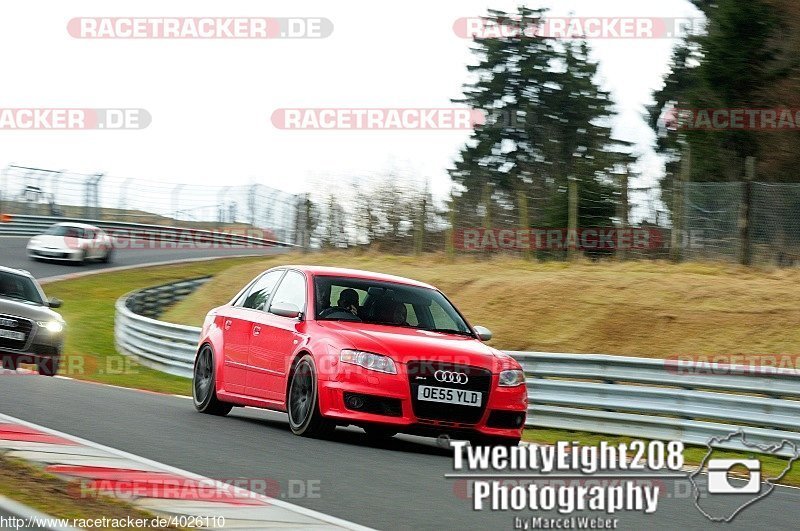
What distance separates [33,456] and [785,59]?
1017 inches

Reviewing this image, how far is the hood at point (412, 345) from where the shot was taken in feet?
33.3

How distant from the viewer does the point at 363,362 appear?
10.1 metres

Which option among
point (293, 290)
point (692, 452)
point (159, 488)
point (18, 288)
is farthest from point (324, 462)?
point (18, 288)

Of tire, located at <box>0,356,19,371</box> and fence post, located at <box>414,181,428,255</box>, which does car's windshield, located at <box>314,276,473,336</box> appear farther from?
fence post, located at <box>414,181,428,255</box>

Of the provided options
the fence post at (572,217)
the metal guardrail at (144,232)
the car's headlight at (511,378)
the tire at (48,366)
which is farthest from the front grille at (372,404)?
the metal guardrail at (144,232)

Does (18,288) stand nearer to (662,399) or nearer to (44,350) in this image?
(44,350)

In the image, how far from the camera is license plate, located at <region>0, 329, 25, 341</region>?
1636cm

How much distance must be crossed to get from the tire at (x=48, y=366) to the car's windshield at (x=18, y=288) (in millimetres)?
960

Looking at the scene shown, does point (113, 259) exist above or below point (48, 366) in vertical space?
above

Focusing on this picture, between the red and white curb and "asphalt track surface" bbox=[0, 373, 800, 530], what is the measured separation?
243 millimetres

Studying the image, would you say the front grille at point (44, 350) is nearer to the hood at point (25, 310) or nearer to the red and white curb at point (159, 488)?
the hood at point (25, 310)

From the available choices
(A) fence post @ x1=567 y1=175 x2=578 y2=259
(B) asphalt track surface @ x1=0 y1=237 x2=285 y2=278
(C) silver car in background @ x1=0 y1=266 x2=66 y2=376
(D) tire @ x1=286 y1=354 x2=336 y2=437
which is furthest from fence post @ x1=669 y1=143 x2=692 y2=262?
(B) asphalt track surface @ x1=0 y1=237 x2=285 y2=278
